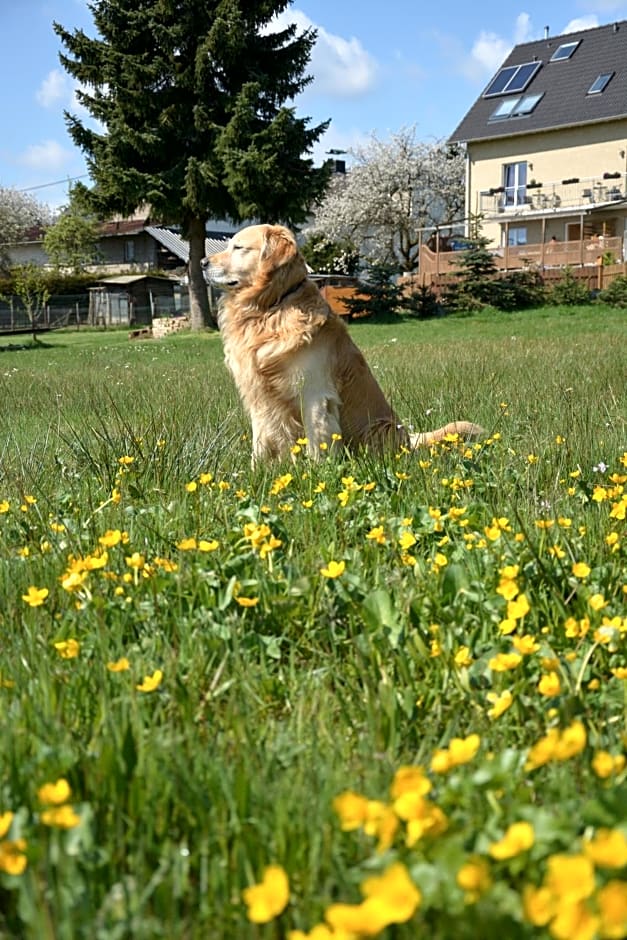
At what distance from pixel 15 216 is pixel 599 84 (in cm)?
4660

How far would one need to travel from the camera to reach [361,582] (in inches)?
92.4

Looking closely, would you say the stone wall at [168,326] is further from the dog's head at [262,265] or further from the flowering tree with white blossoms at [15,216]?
the flowering tree with white blossoms at [15,216]

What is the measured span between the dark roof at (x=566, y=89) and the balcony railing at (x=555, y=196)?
263cm

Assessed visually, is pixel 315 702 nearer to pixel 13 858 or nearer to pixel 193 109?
pixel 13 858

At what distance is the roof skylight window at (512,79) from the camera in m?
43.3

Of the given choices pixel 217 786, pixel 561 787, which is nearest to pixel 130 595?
pixel 217 786

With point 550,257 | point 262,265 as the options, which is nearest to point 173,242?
point 550,257

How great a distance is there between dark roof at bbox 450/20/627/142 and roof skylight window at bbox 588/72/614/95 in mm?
191

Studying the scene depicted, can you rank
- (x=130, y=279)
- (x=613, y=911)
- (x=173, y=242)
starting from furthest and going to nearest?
(x=173, y=242), (x=130, y=279), (x=613, y=911)

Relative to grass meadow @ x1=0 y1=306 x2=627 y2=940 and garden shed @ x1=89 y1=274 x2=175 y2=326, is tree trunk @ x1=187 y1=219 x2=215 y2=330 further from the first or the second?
grass meadow @ x1=0 y1=306 x2=627 y2=940

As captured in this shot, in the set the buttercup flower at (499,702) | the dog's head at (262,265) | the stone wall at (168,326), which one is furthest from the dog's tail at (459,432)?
the stone wall at (168,326)

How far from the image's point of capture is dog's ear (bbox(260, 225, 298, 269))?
5227mm

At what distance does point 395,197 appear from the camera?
58750mm

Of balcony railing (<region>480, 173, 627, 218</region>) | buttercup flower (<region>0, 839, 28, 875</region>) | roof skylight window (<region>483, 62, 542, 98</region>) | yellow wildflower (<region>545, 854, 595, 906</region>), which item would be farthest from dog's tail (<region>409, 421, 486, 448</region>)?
Result: roof skylight window (<region>483, 62, 542, 98</region>)
